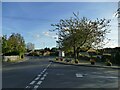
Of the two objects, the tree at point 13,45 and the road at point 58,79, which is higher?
the tree at point 13,45

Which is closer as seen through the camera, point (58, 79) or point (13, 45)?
point (58, 79)

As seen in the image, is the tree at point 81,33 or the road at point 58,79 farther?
the tree at point 81,33

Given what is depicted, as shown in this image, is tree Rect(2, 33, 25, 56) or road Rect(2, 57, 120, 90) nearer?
road Rect(2, 57, 120, 90)

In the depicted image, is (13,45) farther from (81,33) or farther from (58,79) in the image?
(58,79)

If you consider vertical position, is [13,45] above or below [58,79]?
above

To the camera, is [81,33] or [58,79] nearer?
[58,79]

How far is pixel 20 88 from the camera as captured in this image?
1169cm

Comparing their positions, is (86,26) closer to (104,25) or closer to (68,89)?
(104,25)

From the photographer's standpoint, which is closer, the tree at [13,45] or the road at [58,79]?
the road at [58,79]

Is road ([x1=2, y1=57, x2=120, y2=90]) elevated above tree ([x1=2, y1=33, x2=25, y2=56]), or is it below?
below

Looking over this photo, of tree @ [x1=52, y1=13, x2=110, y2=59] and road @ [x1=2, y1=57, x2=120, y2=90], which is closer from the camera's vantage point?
road @ [x1=2, y1=57, x2=120, y2=90]

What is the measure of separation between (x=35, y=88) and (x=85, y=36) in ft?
139

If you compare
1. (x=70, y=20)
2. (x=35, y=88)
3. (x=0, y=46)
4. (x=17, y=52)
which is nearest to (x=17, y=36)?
(x=17, y=52)

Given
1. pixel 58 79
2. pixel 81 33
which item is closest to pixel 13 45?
pixel 81 33
